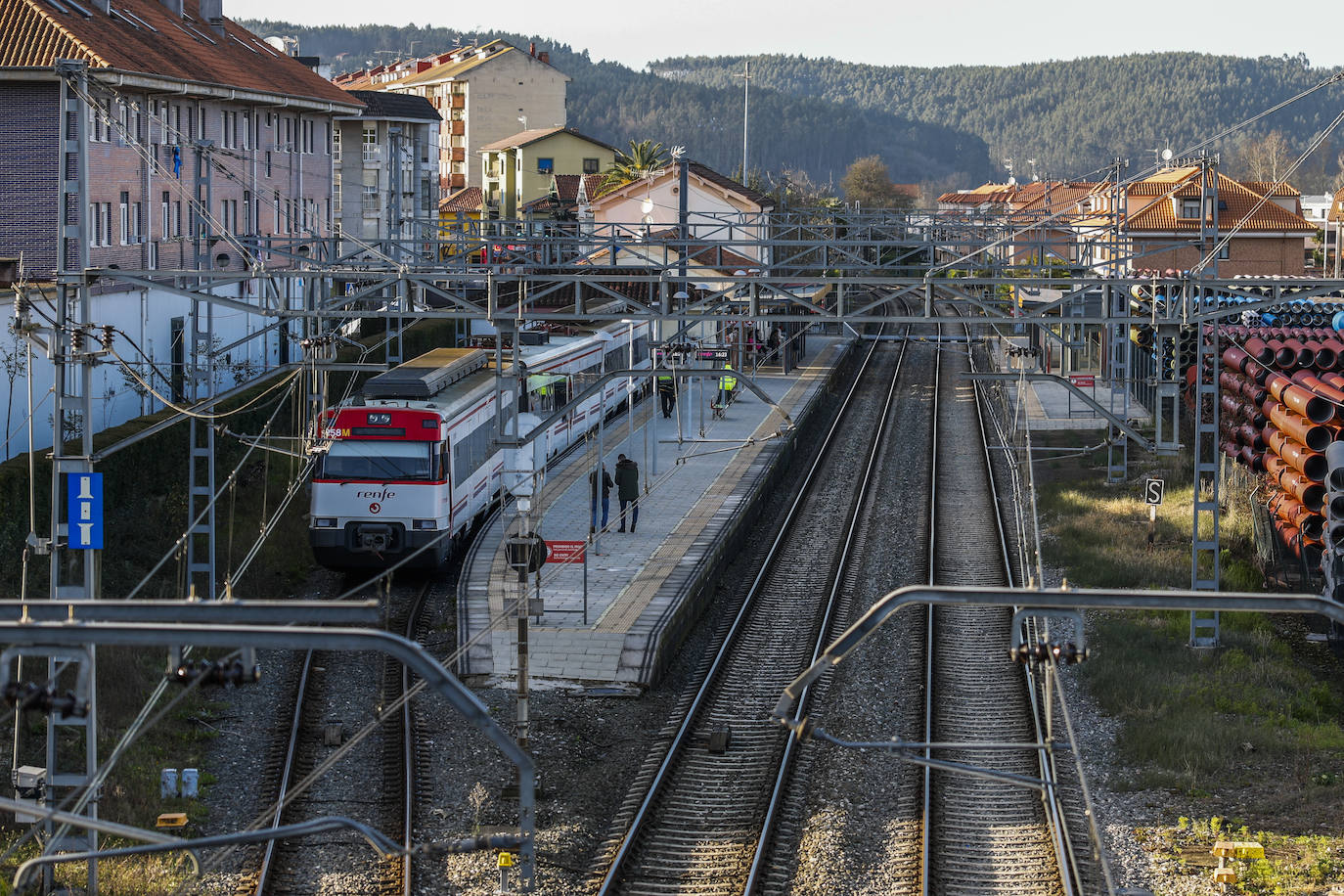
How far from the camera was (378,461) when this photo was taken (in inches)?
847

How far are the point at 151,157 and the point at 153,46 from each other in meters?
7.58

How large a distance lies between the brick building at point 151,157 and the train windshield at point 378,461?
332cm

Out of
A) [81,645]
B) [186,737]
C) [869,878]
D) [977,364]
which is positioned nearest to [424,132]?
[977,364]

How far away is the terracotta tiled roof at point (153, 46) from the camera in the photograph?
96.9ft

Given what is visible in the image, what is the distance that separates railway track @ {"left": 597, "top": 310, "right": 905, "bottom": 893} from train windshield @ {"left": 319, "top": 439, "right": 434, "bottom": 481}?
15.7 feet

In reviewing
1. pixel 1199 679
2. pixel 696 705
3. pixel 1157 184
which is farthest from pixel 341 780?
pixel 1157 184

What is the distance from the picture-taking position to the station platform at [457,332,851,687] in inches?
733

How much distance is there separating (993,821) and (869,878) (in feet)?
5.94

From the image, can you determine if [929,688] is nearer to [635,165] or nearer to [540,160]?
[635,165]

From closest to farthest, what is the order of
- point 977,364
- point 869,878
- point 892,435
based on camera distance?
1. point 869,878
2. point 892,435
3. point 977,364

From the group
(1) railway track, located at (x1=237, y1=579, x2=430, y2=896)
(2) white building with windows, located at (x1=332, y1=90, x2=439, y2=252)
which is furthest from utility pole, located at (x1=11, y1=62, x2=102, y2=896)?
(2) white building with windows, located at (x1=332, y1=90, x2=439, y2=252)

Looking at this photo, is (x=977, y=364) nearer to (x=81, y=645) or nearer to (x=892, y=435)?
(x=892, y=435)

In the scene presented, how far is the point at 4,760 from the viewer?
583 inches

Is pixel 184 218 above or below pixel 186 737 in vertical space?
above
